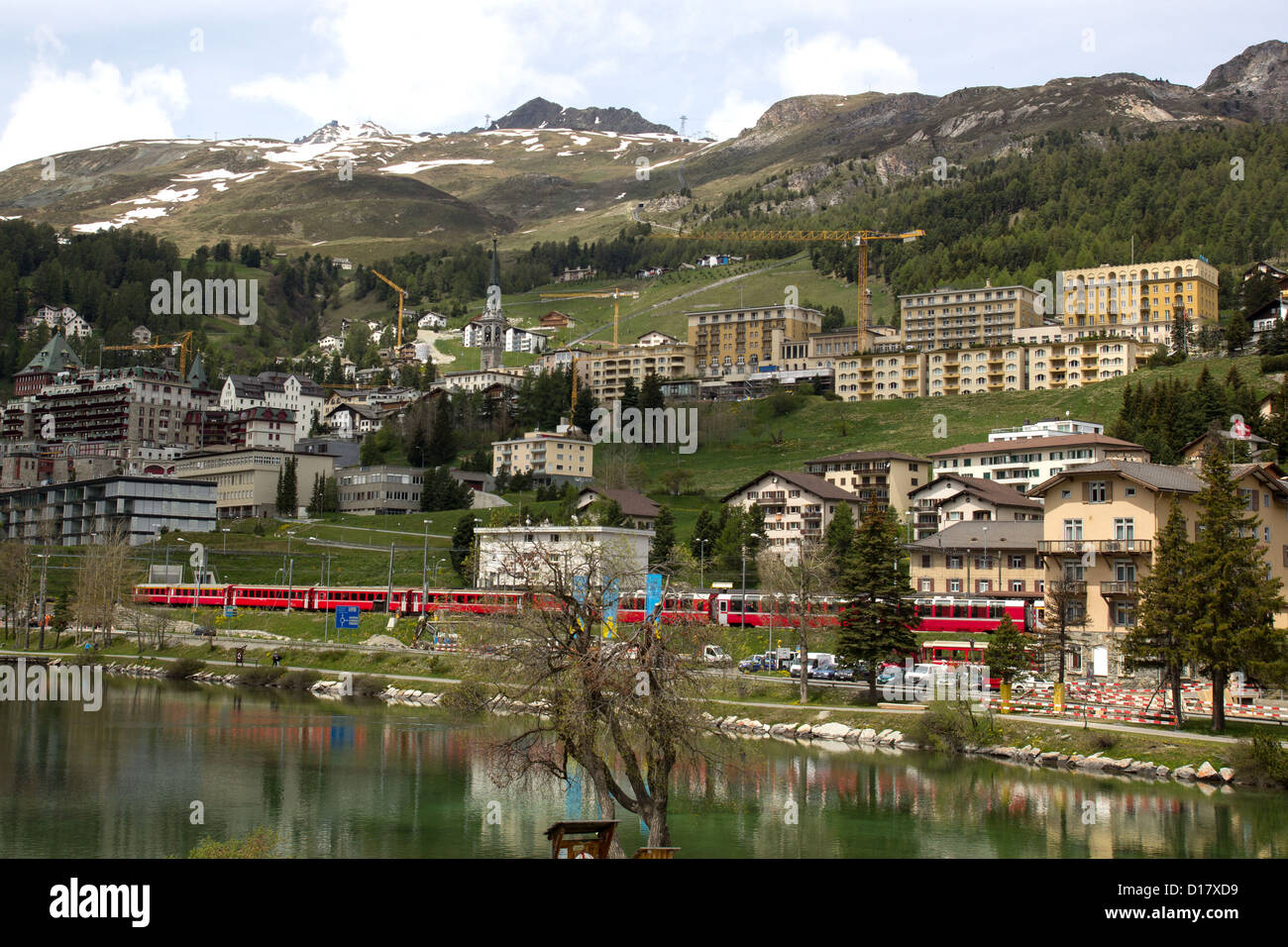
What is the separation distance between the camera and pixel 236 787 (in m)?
35.8

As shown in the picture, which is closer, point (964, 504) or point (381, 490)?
point (964, 504)

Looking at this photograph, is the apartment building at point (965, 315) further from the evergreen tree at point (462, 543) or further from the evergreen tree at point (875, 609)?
the evergreen tree at point (875, 609)

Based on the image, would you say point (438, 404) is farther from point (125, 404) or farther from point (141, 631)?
point (141, 631)

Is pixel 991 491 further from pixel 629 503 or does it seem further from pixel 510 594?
Result: pixel 510 594

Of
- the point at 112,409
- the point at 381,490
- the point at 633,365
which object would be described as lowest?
the point at 381,490

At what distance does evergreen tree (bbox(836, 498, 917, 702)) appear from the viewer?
5406 centimetres

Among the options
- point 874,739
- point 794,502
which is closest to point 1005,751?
point 874,739

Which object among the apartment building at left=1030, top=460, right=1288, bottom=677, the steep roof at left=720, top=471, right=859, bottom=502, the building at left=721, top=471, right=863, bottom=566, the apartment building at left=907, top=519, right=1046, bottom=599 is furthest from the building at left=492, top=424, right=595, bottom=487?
the apartment building at left=1030, top=460, right=1288, bottom=677

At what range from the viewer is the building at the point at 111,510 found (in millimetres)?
123312

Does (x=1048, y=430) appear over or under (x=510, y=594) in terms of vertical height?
over

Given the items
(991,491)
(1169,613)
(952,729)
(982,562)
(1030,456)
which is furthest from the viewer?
(1030,456)

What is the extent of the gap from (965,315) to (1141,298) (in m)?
24.1

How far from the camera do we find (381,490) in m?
134

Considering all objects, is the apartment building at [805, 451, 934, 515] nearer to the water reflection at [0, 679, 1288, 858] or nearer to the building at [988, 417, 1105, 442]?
the building at [988, 417, 1105, 442]
